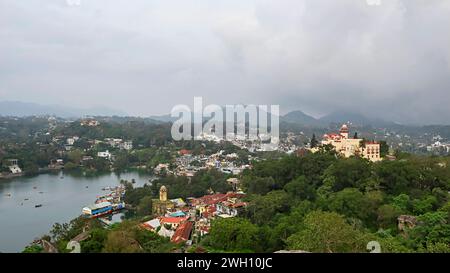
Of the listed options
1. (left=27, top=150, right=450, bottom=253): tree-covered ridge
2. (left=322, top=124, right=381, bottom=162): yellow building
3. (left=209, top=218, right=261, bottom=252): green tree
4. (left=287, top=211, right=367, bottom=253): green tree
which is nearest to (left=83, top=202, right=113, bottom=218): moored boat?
(left=27, top=150, right=450, bottom=253): tree-covered ridge

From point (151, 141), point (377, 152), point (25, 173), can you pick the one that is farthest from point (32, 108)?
point (377, 152)

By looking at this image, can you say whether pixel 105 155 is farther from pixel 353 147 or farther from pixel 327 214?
pixel 327 214

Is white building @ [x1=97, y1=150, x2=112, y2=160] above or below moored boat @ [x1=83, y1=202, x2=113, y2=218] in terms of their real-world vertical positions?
above

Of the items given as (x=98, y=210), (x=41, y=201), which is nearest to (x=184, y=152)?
(x=41, y=201)

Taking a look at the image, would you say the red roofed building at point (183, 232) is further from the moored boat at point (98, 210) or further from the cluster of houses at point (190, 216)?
the moored boat at point (98, 210)

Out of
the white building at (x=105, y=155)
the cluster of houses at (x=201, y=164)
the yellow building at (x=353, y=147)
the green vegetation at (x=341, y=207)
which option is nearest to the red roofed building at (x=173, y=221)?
the green vegetation at (x=341, y=207)

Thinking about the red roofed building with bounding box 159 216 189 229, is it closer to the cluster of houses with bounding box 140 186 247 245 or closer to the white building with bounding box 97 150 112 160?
the cluster of houses with bounding box 140 186 247 245

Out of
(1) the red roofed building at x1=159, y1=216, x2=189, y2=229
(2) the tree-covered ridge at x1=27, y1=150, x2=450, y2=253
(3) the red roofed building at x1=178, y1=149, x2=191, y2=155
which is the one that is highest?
(2) the tree-covered ridge at x1=27, y1=150, x2=450, y2=253
